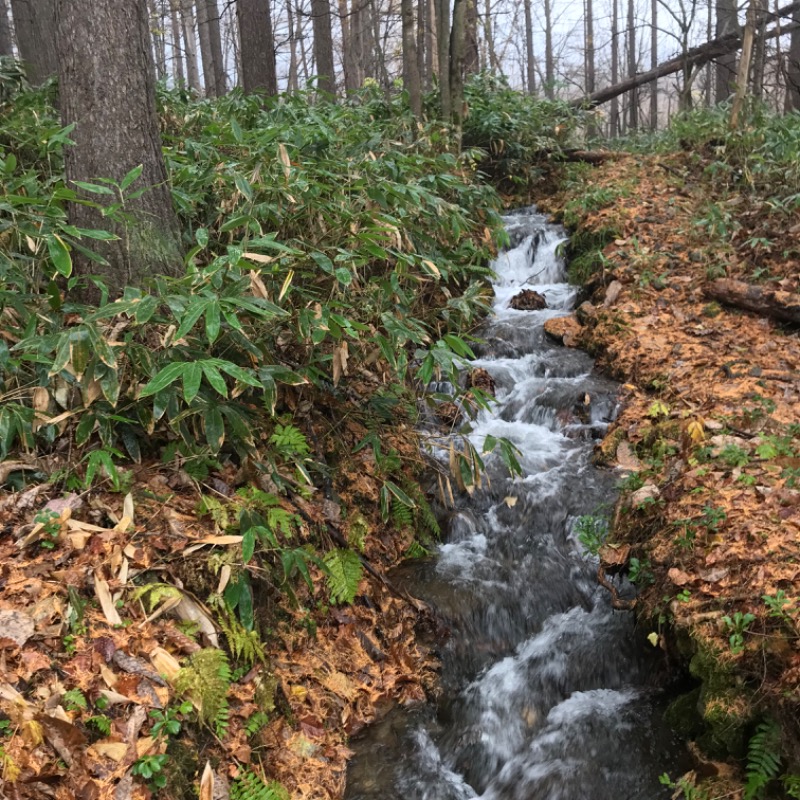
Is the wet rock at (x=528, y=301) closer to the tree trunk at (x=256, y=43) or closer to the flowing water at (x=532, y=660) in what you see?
the flowing water at (x=532, y=660)

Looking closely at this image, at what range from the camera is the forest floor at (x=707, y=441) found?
284cm

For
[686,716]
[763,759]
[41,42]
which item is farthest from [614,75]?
[763,759]

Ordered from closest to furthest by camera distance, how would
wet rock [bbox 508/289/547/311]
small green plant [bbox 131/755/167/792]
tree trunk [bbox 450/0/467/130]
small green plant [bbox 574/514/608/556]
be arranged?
1. small green plant [bbox 131/755/167/792]
2. small green plant [bbox 574/514/608/556]
3. wet rock [bbox 508/289/547/311]
4. tree trunk [bbox 450/0/467/130]

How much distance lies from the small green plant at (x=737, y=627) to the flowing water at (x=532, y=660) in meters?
0.70

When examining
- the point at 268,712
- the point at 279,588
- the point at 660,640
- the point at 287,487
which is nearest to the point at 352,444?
the point at 287,487

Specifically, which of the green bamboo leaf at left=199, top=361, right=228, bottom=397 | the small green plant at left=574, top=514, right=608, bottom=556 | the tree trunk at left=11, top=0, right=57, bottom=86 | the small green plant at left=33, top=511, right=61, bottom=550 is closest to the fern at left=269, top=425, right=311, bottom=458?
the green bamboo leaf at left=199, top=361, right=228, bottom=397

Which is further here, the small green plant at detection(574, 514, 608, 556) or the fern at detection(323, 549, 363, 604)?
the small green plant at detection(574, 514, 608, 556)

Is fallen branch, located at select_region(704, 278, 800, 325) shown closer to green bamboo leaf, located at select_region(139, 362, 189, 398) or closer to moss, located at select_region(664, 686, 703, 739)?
moss, located at select_region(664, 686, 703, 739)

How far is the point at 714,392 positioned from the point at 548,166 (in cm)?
656

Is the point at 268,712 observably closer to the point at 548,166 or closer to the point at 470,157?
the point at 470,157

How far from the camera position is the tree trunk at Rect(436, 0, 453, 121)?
355 inches

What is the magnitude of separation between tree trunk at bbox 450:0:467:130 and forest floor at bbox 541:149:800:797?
2.21 meters

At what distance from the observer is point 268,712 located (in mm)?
3014

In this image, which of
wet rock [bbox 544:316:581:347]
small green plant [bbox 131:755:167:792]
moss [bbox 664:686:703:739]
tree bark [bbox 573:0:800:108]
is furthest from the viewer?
tree bark [bbox 573:0:800:108]
